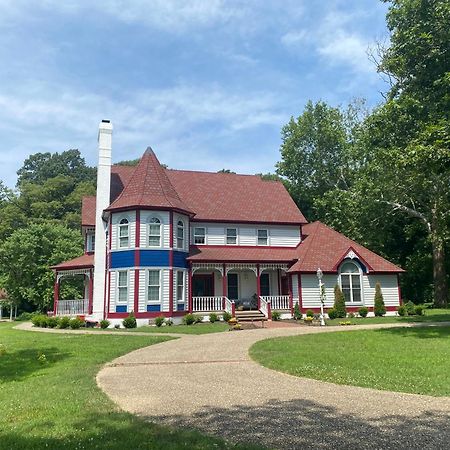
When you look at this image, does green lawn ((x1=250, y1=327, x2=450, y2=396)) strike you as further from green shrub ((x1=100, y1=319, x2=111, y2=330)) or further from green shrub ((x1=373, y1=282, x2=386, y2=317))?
green shrub ((x1=100, y1=319, x2=111, y2=330))

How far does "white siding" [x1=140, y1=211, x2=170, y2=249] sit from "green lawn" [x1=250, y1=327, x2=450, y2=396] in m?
11.1

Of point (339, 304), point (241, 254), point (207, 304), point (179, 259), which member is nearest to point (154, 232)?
point (179, 259)

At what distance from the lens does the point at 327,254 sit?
2792 cm

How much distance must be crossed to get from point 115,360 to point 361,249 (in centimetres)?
2079

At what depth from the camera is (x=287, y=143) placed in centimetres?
4538

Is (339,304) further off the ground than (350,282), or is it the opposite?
(350,282)

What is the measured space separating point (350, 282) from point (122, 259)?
45.6 feet

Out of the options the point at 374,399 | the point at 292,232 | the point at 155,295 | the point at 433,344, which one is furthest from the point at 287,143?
the point at 374,399

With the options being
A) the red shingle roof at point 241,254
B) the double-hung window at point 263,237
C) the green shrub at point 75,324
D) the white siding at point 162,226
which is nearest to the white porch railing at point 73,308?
the green shrub at point 75,324

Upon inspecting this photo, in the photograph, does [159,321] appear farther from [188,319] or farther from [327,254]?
[327,254]

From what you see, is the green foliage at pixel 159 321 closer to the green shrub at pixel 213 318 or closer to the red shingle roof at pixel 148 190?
the green shrub at pixel 213 318

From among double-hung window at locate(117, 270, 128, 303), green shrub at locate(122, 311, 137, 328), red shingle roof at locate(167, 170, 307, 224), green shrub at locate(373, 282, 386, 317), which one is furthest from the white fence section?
double-hung window at locate(117, 270, 128, 303)

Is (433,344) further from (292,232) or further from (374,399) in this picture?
(292,232)

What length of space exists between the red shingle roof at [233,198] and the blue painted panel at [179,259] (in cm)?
332
